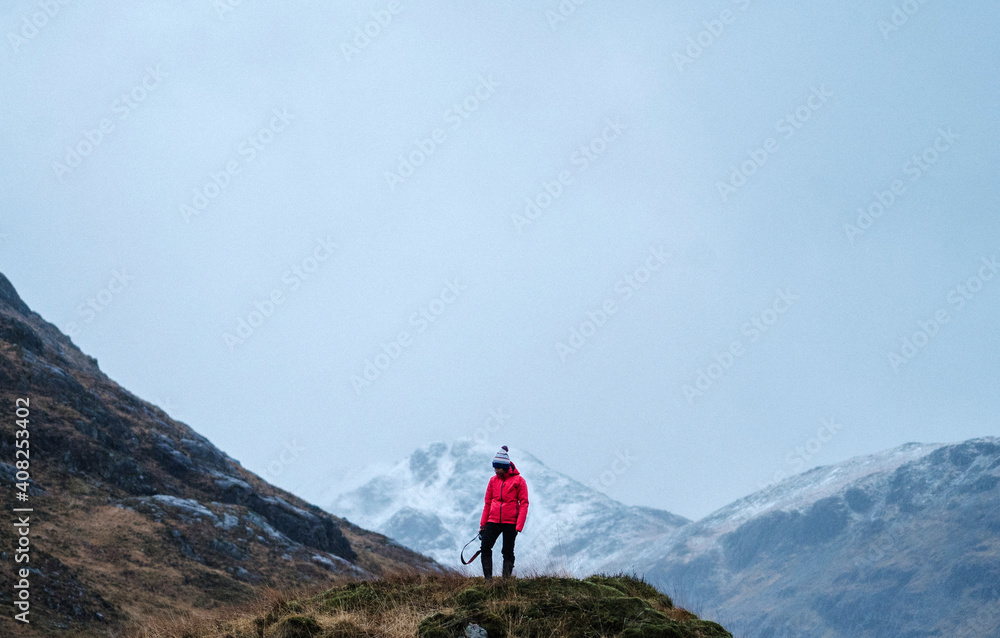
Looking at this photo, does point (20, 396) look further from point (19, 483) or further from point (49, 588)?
point (49, 588)

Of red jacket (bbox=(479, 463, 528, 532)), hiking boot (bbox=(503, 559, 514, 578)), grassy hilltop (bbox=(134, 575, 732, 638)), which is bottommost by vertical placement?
grassy hilltop (bbox=(134, 575, 732, 638))

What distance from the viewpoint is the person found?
15250mm

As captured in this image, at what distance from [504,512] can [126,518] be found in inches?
1203

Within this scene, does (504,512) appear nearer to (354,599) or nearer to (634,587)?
(634,587)

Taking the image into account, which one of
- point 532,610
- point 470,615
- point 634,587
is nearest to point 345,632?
point 470,615

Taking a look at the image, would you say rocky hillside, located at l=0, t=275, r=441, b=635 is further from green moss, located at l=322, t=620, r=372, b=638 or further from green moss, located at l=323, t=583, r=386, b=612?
green moss, located at l=322, t=620, r=372, b=638

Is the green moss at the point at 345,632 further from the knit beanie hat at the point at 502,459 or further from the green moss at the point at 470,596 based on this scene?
the knit beanie hat at the point at 502,459

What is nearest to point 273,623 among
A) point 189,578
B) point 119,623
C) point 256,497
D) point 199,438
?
point 119,623

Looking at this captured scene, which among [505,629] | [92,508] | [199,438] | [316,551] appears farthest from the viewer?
[199,438]

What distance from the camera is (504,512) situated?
50.1 ft

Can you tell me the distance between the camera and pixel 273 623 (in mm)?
13000

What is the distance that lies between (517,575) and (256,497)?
43.1 meters

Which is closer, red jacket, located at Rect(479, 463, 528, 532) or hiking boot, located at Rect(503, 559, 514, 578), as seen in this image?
hiking boot, located at Rect(503, 559, 514, 578)

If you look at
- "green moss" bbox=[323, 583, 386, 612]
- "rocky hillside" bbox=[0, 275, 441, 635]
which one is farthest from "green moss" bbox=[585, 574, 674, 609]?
"rocky hillside" bbox=[0, 275, 441, 635]
